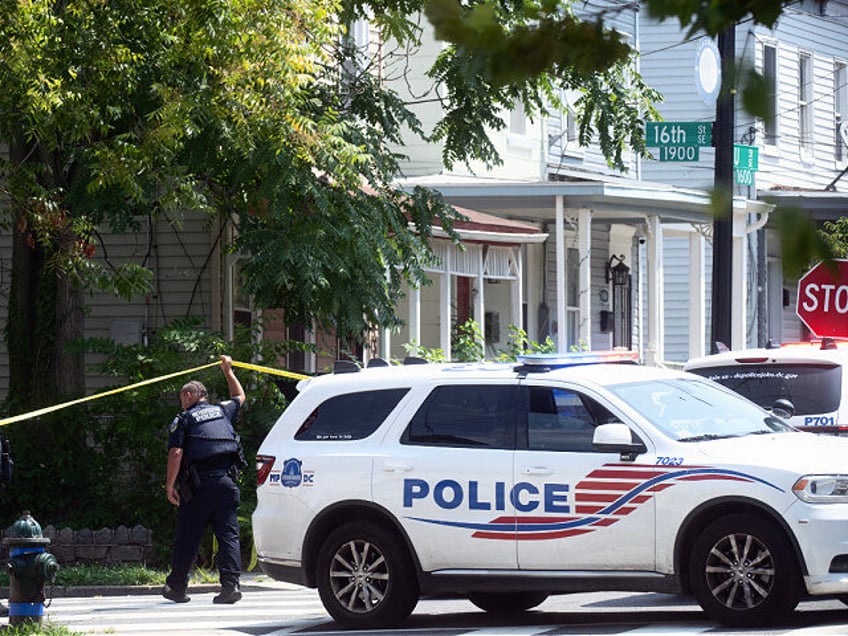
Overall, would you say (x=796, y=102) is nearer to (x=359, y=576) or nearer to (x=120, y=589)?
(x=120, y=589)

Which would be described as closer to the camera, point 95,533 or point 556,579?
point 556,579

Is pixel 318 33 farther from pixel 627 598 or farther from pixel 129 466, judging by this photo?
pixel 627 598

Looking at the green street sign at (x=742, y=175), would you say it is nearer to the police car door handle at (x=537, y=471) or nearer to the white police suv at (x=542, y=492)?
the white police suv at (x=542, y=492)

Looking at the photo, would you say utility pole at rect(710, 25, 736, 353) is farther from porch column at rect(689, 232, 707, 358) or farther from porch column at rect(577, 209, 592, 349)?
porch column at rect(689, 232, 707, 358)

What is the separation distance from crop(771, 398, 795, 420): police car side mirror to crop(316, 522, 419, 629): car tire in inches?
133

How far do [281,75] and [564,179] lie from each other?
12.7 m

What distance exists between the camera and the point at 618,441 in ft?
34.1

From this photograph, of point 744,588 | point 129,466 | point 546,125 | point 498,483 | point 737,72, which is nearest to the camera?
point 737,72

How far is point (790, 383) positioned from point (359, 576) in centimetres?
414

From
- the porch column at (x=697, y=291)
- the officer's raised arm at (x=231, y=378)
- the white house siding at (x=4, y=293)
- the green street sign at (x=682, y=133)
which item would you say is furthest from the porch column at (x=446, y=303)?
the officer's raised arm at (x=231, y=378)

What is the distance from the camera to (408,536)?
10977mm

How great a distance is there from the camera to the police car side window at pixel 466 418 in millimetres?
11031

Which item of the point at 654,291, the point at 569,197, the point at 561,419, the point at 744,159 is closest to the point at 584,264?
the point at 569,197

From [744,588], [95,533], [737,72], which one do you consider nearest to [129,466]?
[95,533]
